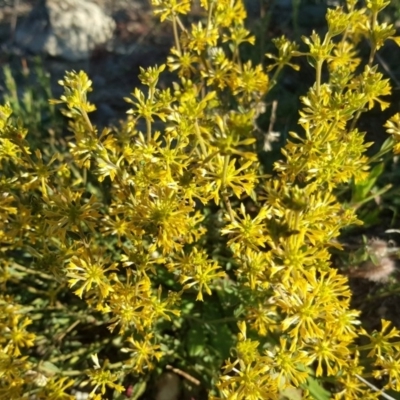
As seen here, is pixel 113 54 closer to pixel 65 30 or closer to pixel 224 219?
pixel 65 30

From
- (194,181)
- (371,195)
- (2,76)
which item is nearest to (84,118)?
(194,181)

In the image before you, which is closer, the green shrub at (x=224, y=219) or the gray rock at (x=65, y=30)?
the green shrub at (x=224, y=219)

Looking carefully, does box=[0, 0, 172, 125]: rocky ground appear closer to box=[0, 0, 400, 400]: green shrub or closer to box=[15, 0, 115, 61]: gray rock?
box=[15, 0, 115, 61]: gray rock

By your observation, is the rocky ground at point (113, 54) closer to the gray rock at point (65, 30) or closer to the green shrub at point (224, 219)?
the gray rock at point (65, 30)

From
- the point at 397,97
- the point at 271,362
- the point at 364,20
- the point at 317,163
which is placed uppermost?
the point at 364,20

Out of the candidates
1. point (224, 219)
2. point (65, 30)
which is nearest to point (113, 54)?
point (65, 30)

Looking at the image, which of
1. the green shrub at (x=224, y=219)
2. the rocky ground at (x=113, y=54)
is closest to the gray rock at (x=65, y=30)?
the rocky ground at (x=113, y=54)

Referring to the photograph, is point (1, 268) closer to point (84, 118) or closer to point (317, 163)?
point (84, 118)

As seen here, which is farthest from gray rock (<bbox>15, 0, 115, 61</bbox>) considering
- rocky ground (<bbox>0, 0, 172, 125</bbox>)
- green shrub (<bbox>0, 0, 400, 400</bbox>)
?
green shrub (<bbox>0, 0, 400, 400</bbox>)
